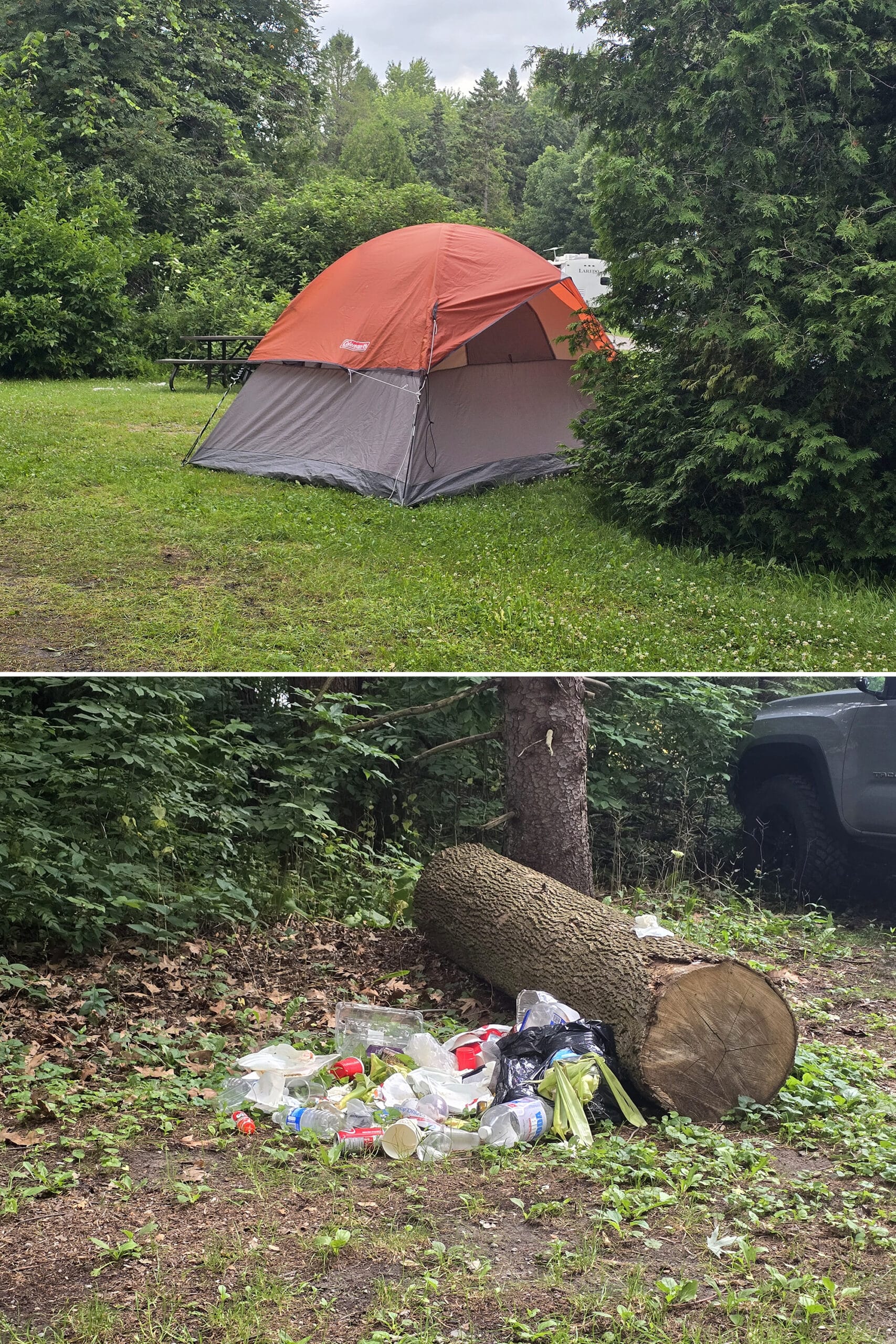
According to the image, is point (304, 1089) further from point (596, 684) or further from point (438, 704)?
point (596, 684)

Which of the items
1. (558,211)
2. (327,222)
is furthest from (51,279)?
(558,211)

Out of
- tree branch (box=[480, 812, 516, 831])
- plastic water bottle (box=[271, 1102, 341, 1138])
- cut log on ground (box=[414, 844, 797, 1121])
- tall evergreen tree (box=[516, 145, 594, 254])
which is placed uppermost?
tall evergreen tree (box=[516, 145, 594, 254])

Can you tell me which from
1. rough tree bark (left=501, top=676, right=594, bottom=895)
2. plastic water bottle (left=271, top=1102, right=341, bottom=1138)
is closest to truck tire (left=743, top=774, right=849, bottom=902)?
rough tree bark (left=501, top=676, right=594, bottom=895)

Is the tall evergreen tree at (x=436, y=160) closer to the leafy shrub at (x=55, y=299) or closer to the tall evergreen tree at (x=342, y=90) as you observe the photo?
the tall evergreen tree at (x=342, y=90)

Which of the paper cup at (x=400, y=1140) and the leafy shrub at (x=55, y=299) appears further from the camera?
the leafy shrub at (x=55, y=299)

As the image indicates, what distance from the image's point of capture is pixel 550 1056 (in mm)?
3912

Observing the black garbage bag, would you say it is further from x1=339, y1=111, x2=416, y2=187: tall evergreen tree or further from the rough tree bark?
x1=339, y1=111, x2=416, y2=187: tall evergreen tree

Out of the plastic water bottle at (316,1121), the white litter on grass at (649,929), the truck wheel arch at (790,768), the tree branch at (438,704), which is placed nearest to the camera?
the plastic water bottle at (316,1121)

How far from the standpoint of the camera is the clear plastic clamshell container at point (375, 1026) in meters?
4.38

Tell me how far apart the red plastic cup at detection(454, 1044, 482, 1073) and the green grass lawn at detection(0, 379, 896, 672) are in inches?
76.1

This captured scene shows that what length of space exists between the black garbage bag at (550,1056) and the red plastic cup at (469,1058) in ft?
0.36

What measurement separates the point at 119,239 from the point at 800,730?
1636 centimetres

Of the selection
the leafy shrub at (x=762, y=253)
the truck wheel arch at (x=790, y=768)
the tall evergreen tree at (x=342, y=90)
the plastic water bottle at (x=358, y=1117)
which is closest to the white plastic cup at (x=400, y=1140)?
the plastic water bottle at (x=358, y=1117)

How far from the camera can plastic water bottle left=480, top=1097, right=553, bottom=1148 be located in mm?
3615
